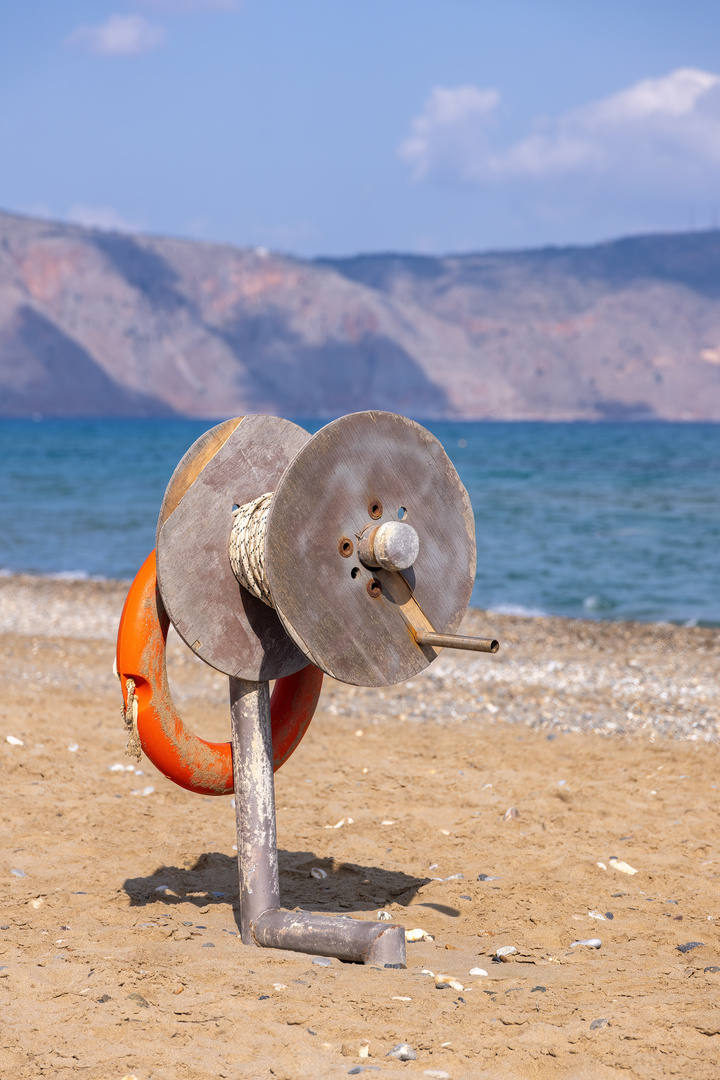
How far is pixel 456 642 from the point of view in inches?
149

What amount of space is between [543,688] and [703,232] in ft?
554

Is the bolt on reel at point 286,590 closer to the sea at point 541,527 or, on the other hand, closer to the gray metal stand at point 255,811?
the gray metal stand at point 255,811

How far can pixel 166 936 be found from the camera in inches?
171

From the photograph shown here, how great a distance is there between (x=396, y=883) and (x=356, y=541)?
2172mm

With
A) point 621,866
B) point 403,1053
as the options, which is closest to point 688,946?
point 621,866

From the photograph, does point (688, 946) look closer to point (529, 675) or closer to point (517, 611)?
point (529, 675)

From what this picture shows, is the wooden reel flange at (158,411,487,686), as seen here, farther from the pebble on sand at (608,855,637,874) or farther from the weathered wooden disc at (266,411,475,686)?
the pebble on sand at (608,855,637,874)

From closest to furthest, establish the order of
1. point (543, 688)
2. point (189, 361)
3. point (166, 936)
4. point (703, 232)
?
point (166, 936) < point (543, 688) < point (189, 361) < point (703, 232)

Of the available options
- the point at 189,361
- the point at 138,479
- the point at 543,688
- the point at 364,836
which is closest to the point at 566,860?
the point at 364,836

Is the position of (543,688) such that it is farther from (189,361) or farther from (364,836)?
(189,361)

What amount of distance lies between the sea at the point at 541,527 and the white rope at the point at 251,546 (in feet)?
37.9

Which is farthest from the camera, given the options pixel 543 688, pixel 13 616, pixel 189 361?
pixel 189 361

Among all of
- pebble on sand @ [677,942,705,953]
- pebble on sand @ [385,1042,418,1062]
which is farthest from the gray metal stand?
pebble on sand @ [677,942,705,953]

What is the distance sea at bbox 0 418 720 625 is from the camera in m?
17.3
